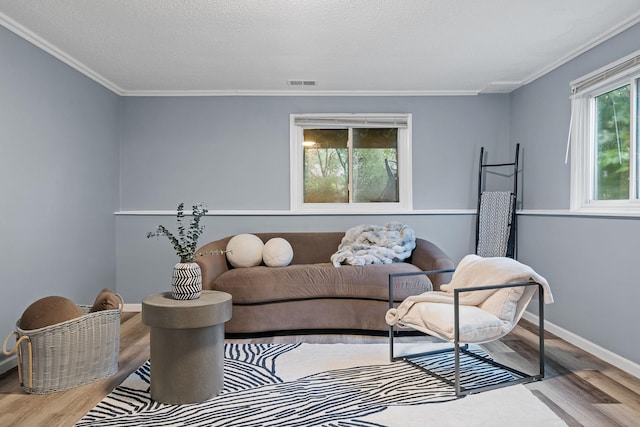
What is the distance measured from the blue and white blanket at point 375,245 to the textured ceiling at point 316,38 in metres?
1.43

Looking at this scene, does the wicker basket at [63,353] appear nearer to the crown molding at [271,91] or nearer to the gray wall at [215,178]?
the gray wall at [215,178]

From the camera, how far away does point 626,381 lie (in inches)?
113

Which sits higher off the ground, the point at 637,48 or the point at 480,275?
the point at 637,48

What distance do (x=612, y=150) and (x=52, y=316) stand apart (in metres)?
3.89

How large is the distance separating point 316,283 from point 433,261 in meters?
0.97

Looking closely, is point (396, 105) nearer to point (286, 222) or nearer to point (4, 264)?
point (286, 222)

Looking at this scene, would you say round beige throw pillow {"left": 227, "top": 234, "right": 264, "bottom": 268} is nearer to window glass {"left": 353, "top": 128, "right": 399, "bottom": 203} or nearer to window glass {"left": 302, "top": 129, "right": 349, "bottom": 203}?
window glass {"left": 302, "top": 129, "right": 349, "bottom": 203}

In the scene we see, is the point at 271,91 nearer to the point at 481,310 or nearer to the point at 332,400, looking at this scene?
the point at 481,310

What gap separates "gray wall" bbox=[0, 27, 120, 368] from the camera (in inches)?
127

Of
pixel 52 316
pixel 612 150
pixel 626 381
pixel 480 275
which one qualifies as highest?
pixel 612 150

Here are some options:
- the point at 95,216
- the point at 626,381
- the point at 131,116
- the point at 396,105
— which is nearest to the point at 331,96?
the point at 396,105

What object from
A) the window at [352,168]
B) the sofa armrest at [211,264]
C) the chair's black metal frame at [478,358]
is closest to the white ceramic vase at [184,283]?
the sofa armrest at [211,264]

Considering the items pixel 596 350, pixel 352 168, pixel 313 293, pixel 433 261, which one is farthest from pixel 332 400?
pixel 352 168

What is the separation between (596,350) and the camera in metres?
3.37
